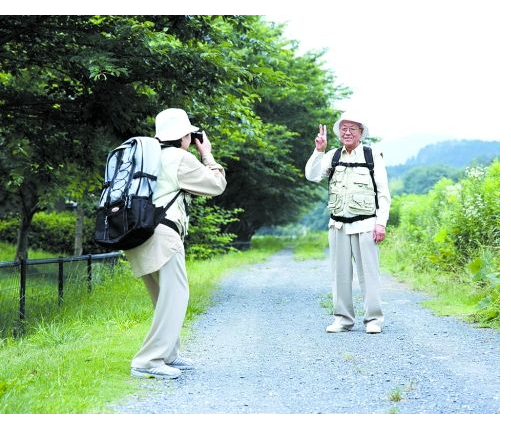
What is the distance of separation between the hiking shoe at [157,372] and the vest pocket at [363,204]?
2.88 m

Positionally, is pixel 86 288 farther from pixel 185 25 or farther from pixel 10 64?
pixel 185 25

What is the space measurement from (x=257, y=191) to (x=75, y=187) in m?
17.2

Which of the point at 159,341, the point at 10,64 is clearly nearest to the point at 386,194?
the point at 159,341

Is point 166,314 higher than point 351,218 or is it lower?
lower

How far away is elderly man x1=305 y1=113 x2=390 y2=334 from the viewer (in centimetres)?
750

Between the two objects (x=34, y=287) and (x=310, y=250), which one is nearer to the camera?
(x=34, y=287)

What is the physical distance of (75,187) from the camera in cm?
1323

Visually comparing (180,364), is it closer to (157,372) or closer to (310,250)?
(157,372)

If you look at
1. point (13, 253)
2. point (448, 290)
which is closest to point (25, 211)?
point (13, 253)

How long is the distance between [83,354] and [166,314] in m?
1.33

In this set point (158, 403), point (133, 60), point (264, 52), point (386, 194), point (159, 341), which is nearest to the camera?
point (158, 403)

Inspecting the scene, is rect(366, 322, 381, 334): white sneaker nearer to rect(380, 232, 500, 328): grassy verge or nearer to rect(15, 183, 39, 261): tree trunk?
rect(380, 232, 500, 328): grassy verge

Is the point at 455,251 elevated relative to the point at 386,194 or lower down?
lower down

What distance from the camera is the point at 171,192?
539 centimetres
